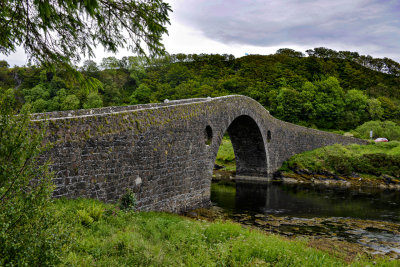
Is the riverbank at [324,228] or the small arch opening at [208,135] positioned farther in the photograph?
the small arch opening at [208,135]

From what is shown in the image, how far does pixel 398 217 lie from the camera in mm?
14906

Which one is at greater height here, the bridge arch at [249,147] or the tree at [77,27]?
the tree at [77,27]

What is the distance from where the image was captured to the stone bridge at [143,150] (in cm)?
795

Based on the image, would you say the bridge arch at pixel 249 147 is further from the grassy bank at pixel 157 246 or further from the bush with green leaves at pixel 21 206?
the bush with green leaves at pixel 21 206

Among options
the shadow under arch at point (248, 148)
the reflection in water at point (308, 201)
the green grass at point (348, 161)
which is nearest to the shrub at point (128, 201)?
the reflection in water at point (308, 201)

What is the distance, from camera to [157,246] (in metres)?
6.02

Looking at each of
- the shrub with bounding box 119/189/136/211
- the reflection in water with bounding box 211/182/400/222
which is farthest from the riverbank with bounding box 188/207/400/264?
the shrub with bounding box 119/189/136/211

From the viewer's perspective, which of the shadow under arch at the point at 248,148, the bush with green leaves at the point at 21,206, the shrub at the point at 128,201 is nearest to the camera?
the bush with green leaves at the point at 21,206

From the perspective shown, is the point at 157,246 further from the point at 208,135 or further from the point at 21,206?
A: the point at 208,135

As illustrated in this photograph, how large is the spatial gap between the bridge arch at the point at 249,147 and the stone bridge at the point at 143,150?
162 inches

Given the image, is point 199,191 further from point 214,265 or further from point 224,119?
point 214,265

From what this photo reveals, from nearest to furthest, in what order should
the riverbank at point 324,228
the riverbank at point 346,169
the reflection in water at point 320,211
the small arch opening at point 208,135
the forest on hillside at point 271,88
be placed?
the riverbank at point 324,228
the reflection in water at point 320,211
the small arch opening at point 208,135
the riverbank at point 346,169
the forest on hillside at point 271,88

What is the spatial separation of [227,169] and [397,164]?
596 inches

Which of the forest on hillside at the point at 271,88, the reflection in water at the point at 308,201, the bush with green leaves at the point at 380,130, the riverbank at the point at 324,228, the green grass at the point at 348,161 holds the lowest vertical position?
the reflection in water at the point at 308,201
